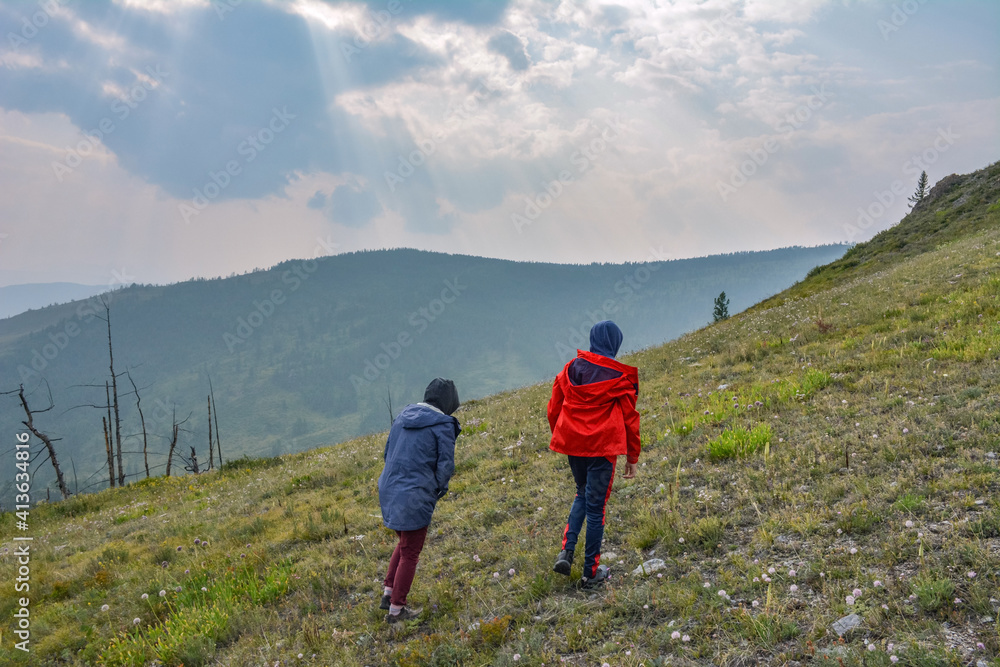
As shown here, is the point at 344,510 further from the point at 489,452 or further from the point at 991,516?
the point at 991,516

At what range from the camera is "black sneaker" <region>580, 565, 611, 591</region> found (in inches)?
219

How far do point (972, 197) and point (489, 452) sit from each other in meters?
44.0

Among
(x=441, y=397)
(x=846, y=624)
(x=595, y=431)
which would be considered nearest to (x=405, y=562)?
(x=441, y=397)

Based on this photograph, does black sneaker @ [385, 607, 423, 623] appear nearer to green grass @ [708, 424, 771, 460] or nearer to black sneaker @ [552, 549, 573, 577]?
black sneaker @ [552, 549, 573, 577]

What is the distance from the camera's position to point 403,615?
5973 millimetres

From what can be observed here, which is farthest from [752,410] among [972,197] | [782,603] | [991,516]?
[972,197]

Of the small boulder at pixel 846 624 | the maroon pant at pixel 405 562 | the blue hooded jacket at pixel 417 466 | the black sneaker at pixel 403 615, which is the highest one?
the blue hooded jacket at pixel 417 466

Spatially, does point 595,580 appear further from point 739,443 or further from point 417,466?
point 739,443

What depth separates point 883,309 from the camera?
1447 cm

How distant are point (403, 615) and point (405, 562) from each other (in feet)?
2.16

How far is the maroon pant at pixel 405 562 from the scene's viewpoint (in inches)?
233

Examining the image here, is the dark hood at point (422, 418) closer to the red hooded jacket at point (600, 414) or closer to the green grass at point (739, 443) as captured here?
the red hooded jacket at point (600, 414)

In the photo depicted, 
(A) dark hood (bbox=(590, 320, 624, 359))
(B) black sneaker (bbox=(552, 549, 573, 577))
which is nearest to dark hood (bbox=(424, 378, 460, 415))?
(A) dark hood (bbox=(590, 320, 624, 359))

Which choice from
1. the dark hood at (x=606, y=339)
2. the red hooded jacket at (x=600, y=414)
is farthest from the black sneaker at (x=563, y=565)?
the dark hood at (x=606, y=339)
